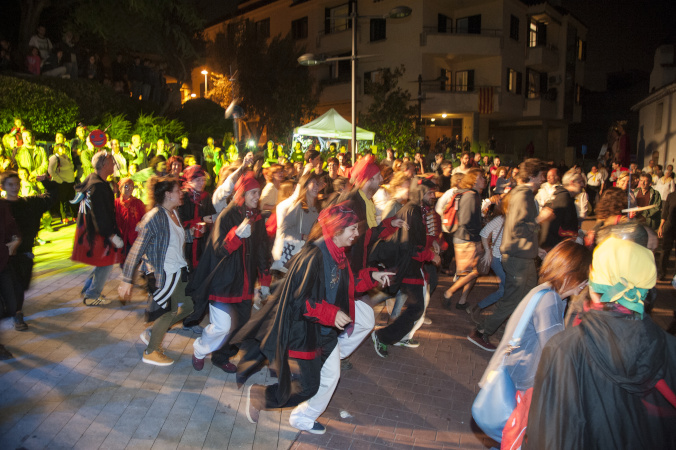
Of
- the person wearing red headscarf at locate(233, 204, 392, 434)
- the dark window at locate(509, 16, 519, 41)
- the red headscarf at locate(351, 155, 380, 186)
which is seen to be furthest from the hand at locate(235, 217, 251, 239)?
the dark window at locate(509, 16, 519, 41)

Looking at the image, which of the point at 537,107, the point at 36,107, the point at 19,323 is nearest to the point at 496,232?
the point at 19,323

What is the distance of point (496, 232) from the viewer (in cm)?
622

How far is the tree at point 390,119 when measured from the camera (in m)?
20.5

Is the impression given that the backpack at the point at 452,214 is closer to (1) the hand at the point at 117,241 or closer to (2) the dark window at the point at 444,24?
(1) the hand at the point at 117,241

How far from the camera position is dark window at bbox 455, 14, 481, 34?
3006 cm

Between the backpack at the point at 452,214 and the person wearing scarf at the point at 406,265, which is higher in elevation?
the backpack at the point at 452,214

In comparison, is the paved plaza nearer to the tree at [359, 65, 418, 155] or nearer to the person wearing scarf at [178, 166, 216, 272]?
the person wearing scarf at [178, 166, 216, 272]

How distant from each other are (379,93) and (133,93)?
11.0 meters

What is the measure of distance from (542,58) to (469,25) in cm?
604

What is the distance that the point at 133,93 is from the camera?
67.5 feet

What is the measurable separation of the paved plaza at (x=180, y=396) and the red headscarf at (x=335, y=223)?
1529 mm

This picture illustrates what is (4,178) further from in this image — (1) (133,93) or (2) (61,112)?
(1) (133,93)

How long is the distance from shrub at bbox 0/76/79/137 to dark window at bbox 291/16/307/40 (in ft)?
74.1

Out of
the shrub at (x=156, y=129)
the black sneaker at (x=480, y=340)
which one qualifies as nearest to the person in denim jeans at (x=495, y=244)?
the black sneaker at (x=480, y=340)
